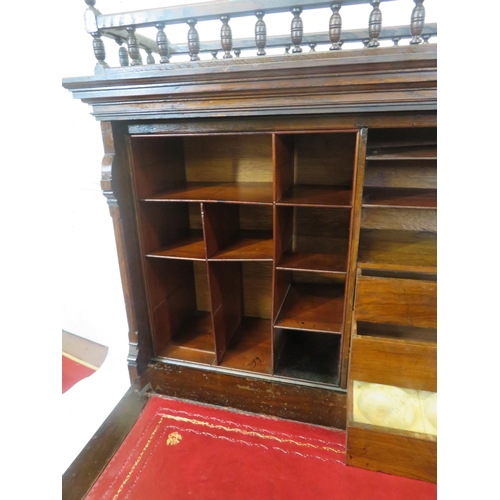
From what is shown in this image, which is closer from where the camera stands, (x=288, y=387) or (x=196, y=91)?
(x=196, y=91)

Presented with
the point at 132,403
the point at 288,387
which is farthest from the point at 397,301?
the point at 132,403

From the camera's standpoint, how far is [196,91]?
3.43 feet

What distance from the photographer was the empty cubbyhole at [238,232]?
136cm

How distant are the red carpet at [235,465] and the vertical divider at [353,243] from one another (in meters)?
0.29

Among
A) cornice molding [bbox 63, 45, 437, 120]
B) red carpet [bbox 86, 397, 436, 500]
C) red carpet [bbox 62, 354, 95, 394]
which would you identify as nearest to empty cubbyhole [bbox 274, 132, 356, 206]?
cornice molding [bbox 63, 45, 437, 120]

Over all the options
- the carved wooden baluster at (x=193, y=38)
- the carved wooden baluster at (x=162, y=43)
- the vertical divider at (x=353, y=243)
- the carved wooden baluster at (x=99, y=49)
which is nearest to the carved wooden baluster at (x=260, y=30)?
the carved wooden baluster at (x=193, y=38)

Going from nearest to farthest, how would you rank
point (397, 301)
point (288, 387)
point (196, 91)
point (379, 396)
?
point (196, 91) < point (397, 301) < point (379, 396) < point (288, 387)

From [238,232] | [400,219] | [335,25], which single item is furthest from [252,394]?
[335,25]

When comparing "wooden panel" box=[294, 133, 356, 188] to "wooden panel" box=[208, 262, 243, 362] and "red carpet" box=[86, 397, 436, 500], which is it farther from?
"red carpet" box=[86, 397, 436, 500]

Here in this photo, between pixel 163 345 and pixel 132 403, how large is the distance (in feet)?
0.88

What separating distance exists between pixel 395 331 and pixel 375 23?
1.08 metres

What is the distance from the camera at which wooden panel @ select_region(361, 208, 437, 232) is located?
55.6 inches
